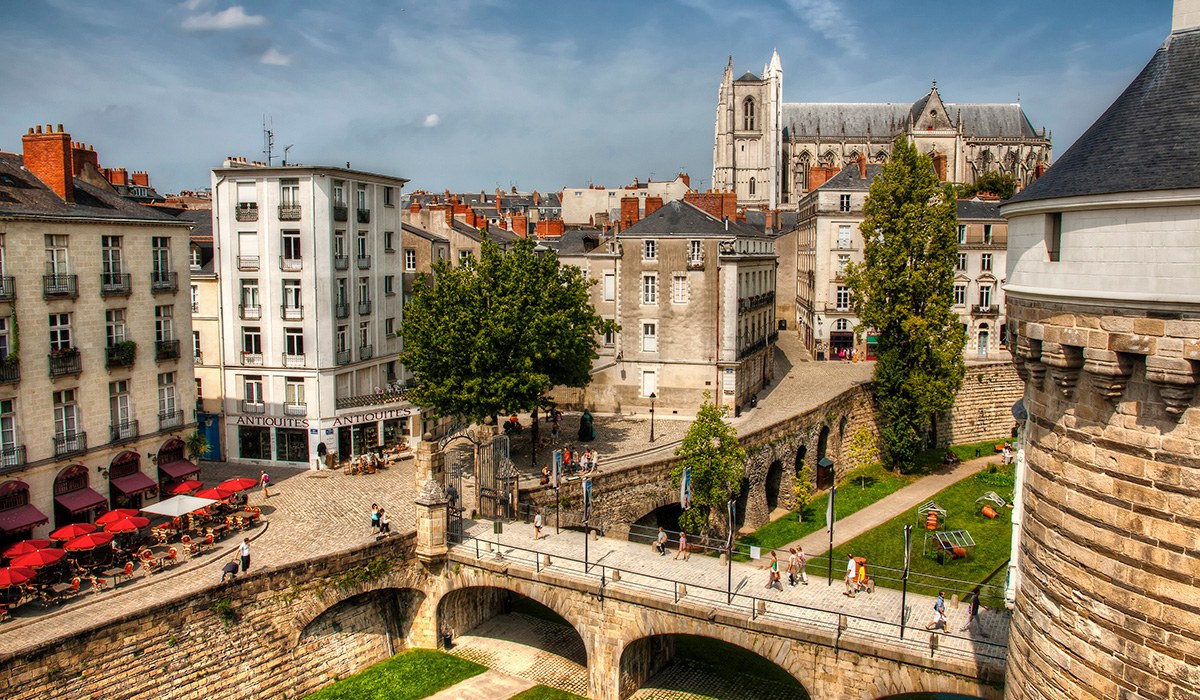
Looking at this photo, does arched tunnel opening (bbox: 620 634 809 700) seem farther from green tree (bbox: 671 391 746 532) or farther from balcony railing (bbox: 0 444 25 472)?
balcony railing (bbox: 0 444 25 472)

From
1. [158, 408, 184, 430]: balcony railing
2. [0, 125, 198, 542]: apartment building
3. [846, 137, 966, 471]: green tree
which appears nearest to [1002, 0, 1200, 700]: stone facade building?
[0, 125, 198, 542]: apartment building

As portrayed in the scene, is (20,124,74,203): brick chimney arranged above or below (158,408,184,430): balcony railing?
above

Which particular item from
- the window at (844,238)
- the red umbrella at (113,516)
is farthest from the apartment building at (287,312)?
the window at (844,238)

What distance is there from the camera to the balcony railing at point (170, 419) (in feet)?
94.4

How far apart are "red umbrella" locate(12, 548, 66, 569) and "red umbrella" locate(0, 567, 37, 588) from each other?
0.23 meters

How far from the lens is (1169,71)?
10344 millimetres

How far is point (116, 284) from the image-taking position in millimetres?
27375

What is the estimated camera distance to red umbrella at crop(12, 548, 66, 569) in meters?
20.0

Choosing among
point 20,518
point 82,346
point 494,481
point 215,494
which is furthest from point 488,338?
point 20,518

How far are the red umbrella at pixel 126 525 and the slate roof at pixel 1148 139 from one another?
2240 cm

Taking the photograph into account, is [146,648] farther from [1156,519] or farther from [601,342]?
[601,342]

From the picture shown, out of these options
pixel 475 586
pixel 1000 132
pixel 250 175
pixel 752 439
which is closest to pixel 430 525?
pixel 475 586

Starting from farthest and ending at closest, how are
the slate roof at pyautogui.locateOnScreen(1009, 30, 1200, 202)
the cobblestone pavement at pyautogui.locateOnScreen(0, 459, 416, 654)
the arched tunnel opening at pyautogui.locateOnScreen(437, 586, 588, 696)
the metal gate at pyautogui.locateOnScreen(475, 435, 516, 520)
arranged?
the metal gate at pyautogui.locateOnScreen(475, 435, 516, 520)
the arched tunnel opening at pyautogui.locateOnScreen(437, 586, 588, 696)
the cobblestone pavement at pyautogui.locateOnScreen(0, 459, 416, 654)
the slate roof at pyautogui.locateOnScreen(1009, 30, 1200, 202)

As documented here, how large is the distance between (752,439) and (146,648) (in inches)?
895
